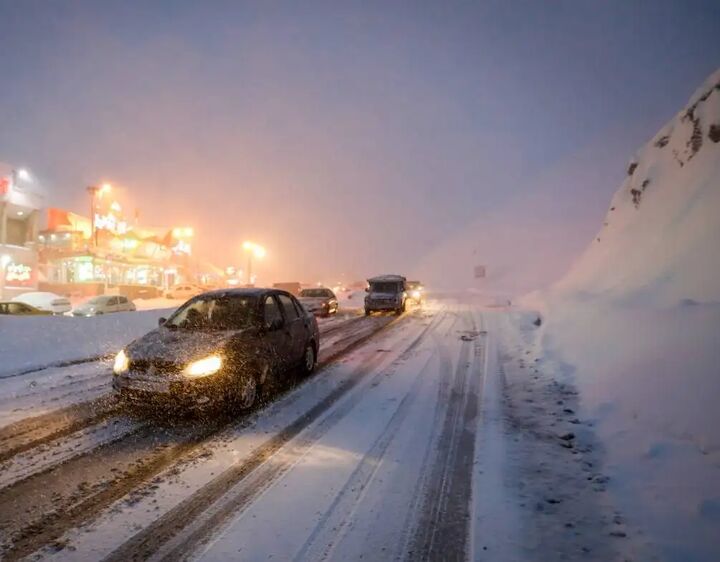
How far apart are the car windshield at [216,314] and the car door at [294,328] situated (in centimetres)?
84

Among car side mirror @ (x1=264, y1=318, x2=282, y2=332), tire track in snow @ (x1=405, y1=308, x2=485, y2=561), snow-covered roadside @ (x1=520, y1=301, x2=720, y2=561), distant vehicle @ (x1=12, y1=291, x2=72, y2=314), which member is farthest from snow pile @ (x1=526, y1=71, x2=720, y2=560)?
distant vehicle @ (x1=12, y1=291, x2=72, y2=314)

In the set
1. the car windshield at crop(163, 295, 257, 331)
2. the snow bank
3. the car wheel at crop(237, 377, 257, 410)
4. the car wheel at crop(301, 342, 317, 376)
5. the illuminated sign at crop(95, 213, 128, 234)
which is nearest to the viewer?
the car wheel at crop(237, 377, 257, 410)

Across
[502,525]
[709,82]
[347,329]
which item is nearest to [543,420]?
[502,525]

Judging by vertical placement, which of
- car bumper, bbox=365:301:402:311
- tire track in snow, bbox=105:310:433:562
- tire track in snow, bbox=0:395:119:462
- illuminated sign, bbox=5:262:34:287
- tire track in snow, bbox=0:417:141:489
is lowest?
tire track in snow, bbox=105:310:433:562

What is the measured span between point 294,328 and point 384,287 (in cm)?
1675

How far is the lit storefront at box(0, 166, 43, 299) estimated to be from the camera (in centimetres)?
3309

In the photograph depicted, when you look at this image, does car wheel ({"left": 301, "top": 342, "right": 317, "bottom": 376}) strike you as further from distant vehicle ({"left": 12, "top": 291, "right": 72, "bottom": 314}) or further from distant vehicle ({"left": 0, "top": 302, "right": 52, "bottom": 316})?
distant vehicle ({"left": 12, "top": 291, "right": 72, "bottom": 314})

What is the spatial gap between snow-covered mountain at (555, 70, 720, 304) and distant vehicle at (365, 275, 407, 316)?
898cm

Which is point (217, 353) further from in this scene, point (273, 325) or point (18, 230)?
point (18, 230)

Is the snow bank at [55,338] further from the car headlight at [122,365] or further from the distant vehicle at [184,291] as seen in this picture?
the distant vehicle at [184,291]

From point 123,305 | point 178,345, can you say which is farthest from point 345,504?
point 123,305

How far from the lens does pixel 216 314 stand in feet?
22.7

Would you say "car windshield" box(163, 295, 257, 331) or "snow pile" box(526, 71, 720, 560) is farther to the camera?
"car windshield" box(163, 295, 257, 331)

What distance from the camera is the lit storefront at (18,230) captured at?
33.1m
